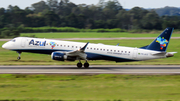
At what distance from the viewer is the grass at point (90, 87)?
57.4ft

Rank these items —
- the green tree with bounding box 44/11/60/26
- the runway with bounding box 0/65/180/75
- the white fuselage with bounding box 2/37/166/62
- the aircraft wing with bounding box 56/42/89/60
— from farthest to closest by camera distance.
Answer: the green tree with bounding box 44/11/60/26
the white fuselage with bounding box 2/37/166/62
the aircraft wing with bounding box 56/42/89/60
the runway with bounding box 0/65/180/75

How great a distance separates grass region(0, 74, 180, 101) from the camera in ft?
57.4

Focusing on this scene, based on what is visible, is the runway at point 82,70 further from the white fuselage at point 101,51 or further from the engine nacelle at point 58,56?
the white fuselage at point 101,51

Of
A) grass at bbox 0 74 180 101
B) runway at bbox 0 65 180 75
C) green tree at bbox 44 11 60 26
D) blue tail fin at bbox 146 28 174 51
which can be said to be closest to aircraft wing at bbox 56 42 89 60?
runway at bbox 0 65 180 75

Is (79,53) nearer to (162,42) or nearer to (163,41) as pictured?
(162,42)

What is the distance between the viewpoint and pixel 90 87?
20516 millimetres

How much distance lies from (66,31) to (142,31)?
36.2m

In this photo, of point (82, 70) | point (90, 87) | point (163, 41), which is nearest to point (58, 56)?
point (82, 70)

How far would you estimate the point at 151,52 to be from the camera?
32219 mm

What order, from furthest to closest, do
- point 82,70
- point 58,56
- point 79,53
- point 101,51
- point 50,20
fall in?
point 50,20 → point 101,51 → point 79,53 → point 58,56 → point 82,70

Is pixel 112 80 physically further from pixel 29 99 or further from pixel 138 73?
pixel 29 99

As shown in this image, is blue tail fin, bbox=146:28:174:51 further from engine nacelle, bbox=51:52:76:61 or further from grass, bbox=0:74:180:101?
engine nacelle, bbox=51:52:76:61

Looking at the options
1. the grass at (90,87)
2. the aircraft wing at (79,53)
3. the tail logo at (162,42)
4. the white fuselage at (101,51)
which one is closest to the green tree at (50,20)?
the white fuselage at (101,51)

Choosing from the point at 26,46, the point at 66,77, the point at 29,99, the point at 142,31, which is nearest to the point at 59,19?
the point at 142,31
